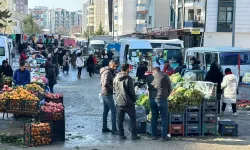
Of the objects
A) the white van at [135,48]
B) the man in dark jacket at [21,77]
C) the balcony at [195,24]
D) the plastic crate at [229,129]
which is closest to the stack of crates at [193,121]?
the plastic crate at [229,129]

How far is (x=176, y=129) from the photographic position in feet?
37.0

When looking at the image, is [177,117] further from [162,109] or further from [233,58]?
[233,58]

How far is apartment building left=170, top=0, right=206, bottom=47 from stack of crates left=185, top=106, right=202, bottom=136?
1544 inches

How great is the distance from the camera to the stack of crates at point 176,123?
1127 cm

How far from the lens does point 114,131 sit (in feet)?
38.0

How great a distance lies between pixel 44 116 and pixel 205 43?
42.8 metres

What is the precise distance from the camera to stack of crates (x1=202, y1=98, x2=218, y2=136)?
1144cm

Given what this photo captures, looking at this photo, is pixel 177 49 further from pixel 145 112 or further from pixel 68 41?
pixel 68 41

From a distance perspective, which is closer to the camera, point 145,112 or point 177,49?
point 145,112

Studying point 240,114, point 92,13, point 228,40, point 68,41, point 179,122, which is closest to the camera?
point 179,122

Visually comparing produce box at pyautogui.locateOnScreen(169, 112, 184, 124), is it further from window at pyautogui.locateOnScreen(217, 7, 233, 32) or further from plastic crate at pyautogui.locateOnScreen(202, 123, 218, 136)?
window at pyautogui.locateOnScreen(217, 7, 233, 32)

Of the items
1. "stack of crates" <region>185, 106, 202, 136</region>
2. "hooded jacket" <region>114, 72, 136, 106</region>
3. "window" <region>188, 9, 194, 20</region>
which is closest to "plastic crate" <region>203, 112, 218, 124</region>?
"stack of crates" <region>185, 106, 202, 136</region>

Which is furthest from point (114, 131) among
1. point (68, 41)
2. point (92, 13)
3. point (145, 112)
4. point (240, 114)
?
point (92, 13)

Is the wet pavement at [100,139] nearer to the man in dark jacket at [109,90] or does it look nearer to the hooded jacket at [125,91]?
the man in dark jacket at [109,90]
